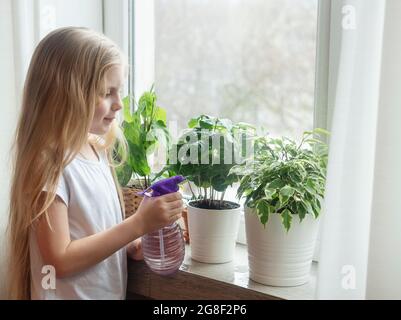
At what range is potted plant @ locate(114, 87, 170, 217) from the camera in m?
1.21

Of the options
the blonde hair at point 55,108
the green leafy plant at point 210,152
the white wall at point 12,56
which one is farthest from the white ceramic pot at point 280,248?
the white wall at point 12,56

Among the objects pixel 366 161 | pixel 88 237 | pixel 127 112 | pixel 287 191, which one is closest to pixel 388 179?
pixel 366 161

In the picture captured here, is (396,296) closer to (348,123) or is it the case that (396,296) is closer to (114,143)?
(348,123)

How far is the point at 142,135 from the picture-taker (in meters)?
1.20

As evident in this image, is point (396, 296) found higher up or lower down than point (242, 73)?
lower down

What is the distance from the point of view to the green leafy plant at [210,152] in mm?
1073

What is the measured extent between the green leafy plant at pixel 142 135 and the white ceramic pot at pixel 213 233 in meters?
0.17

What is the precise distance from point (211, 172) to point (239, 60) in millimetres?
382

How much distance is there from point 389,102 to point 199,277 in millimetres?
558

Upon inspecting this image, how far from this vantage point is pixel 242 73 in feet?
4.32

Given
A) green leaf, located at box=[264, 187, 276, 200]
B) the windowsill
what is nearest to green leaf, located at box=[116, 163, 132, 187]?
the windowsill

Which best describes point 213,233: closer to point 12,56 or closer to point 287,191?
point 287,191

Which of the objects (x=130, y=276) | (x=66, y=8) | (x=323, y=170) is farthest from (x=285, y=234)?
(x=66, y=8)

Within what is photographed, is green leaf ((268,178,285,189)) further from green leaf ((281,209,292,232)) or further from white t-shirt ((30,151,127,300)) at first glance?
white t-shirt ((30,151,127,300))
